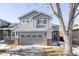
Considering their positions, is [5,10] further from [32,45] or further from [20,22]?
[32,45]

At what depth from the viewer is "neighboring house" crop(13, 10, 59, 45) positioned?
1.93 meters

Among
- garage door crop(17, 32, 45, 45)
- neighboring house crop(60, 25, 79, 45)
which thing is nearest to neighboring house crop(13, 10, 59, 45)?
garage door crop(17, 32, 45, 45)

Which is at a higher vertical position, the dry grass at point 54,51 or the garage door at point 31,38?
the garage door at point 31,38

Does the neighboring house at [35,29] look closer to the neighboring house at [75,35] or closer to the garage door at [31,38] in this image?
the garage door at [31,38]

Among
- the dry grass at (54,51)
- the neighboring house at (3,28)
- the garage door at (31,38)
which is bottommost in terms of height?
the dry grass at (54,51)

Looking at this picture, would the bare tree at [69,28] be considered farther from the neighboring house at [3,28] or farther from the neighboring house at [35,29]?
the neighboring house at [3,28]

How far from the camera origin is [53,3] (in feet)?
6.31

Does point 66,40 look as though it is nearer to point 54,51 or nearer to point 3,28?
point 54,51

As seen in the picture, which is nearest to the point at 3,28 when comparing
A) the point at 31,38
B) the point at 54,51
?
the point at 31,38

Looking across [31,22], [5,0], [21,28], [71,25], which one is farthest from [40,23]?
[5,0]

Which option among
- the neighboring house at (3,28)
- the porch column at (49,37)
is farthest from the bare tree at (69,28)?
the neighboring house at (3,28)

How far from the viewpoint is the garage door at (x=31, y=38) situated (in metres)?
1.94

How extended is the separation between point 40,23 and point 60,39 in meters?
0.29

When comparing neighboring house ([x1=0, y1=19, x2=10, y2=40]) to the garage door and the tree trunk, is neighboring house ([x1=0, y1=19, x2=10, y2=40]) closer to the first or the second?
the garage door
